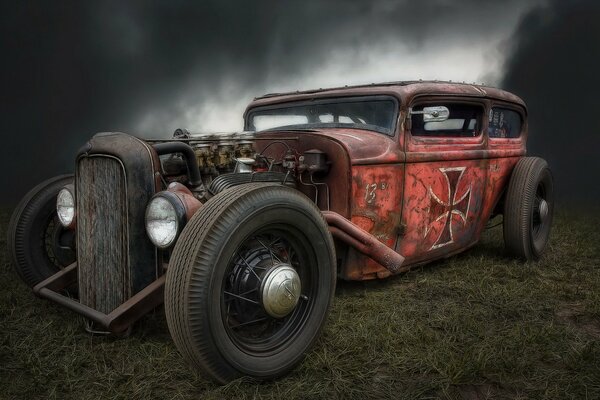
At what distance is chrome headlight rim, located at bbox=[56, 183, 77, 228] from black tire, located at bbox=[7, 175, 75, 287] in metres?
0.27

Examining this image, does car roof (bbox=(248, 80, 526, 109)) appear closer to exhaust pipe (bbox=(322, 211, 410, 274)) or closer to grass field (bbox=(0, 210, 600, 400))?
exhaust pipe (bbox=(322, 211, 410, 274))

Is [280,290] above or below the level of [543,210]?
above

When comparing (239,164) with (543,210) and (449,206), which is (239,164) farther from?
(543,210)

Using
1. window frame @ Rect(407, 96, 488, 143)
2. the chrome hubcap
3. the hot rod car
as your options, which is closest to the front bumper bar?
the hot rod car

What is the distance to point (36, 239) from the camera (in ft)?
9.48

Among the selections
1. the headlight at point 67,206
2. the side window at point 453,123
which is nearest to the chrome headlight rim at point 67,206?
the headlight at point 67,206

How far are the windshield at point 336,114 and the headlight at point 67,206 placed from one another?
5.19 feet

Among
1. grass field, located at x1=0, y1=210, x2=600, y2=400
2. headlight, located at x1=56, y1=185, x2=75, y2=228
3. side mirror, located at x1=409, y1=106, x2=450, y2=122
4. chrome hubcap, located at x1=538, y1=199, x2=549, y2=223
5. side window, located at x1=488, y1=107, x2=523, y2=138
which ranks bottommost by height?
grass field, located at x1=0, y1=210, x2=600, y2=400

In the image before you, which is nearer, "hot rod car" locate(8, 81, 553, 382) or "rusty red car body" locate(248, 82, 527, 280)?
"hot rod car" locate(8, 81, 553, 382)

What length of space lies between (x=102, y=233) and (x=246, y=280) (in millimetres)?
756

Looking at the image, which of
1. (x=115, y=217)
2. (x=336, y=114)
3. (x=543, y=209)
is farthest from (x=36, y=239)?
(x=543, y=209)

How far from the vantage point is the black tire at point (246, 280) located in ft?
5.83

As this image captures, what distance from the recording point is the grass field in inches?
76.5

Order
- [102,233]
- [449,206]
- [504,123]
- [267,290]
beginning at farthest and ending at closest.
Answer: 1. [504,123]
2. [449,206]
3. [102,233]
4. [267,290]
